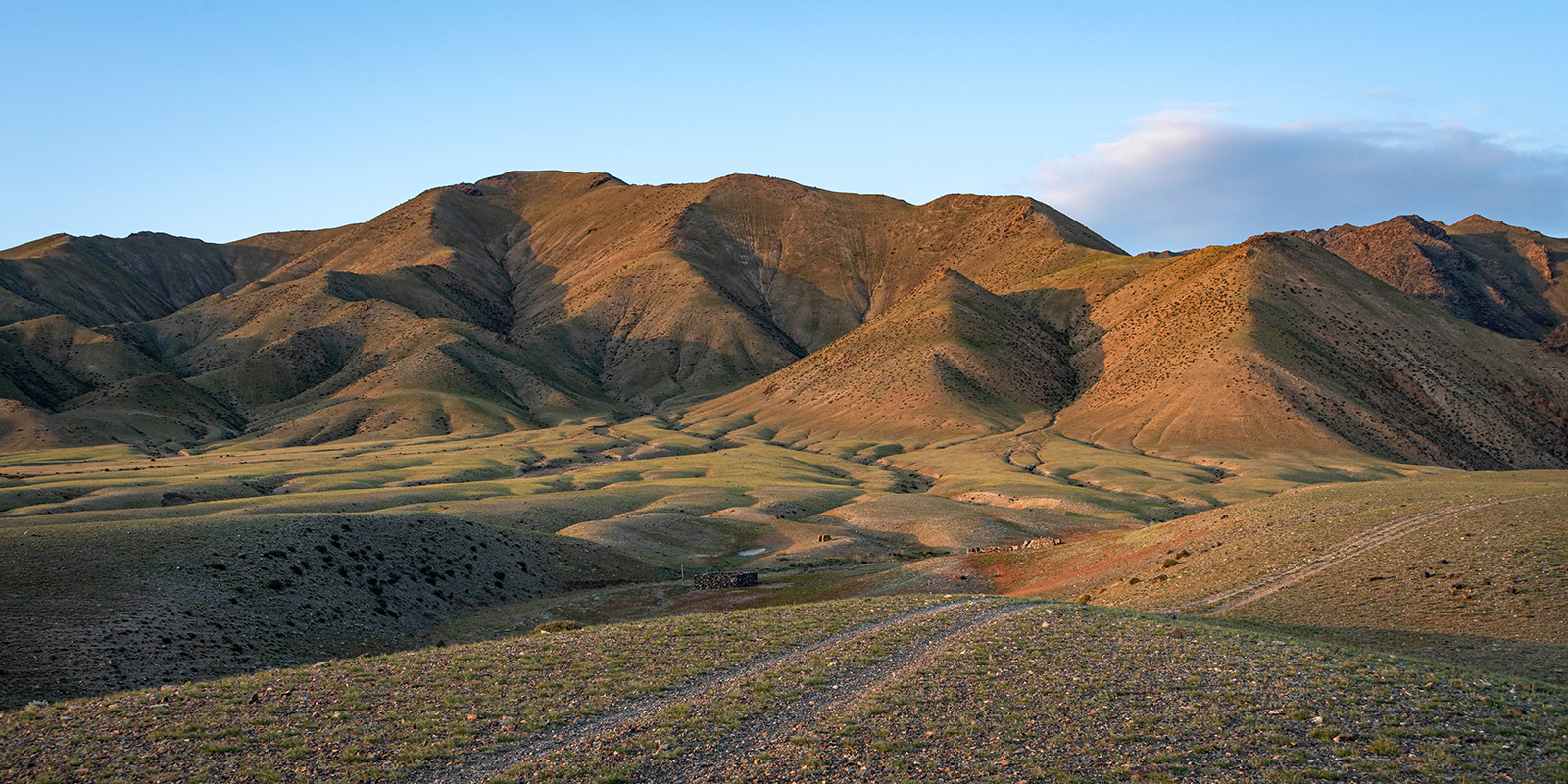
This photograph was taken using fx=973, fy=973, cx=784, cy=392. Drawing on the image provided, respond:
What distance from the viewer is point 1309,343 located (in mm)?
179375

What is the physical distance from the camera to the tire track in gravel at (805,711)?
55.6ft

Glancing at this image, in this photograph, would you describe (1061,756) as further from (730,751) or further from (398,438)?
(398,438)

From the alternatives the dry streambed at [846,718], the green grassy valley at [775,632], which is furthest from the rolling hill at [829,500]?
the dry streambed at [846,718]

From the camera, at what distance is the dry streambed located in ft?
55.1

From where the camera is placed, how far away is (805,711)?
20.3 metres

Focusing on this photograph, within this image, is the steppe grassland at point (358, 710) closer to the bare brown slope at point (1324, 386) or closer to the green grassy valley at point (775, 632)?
the green grassy valley at point (775, 632)

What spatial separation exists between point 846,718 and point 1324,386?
170510 mm

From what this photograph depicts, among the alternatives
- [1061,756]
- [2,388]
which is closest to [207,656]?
[1061,756]

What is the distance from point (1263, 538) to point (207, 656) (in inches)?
1709

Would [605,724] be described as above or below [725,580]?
above

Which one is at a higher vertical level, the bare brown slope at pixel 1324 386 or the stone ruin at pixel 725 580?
the bare brown slope at pixel 1324 386

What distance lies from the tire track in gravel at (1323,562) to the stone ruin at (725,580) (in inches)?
980

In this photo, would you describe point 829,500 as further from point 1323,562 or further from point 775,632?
point 775,632

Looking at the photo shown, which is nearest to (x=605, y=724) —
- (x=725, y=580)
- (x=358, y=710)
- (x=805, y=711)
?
(x=805, y=711)
